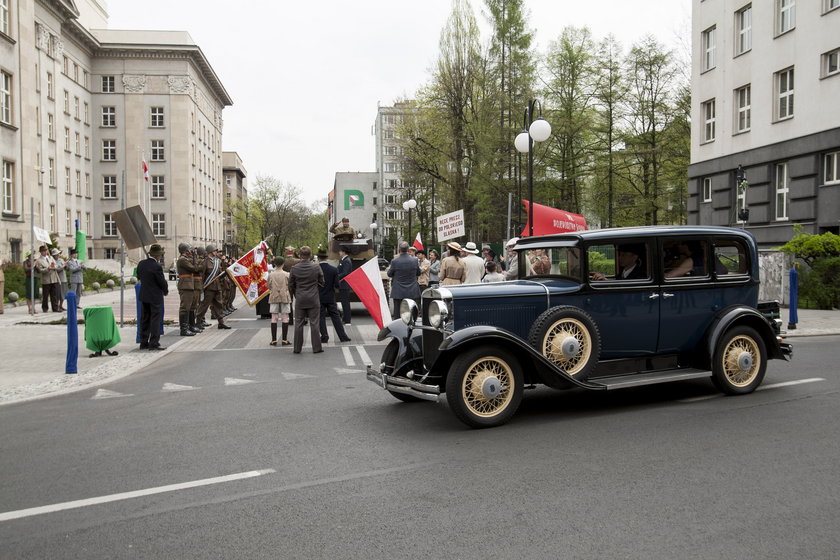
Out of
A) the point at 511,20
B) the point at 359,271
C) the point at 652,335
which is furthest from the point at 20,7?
the point at 652,335

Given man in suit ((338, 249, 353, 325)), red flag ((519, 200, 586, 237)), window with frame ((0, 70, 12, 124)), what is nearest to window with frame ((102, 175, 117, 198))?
window with frame ((0, 70, 12, 124))

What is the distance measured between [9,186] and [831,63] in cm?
3420

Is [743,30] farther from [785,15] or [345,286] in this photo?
[345,286]

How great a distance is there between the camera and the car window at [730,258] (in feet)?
25.7

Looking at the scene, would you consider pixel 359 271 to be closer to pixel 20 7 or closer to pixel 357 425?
pixel 357 425

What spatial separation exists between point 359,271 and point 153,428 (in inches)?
224

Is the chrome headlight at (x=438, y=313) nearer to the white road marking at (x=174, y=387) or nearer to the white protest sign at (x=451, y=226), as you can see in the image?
the white road marking at (x=174, y=387)

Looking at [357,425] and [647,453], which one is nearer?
[647,453]

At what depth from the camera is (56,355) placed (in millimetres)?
Result: 12234

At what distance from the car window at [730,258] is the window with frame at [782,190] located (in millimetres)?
19149

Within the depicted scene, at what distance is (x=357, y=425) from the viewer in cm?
678

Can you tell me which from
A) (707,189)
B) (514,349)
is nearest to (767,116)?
(707,189)

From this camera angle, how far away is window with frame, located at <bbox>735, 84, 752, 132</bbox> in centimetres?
2775

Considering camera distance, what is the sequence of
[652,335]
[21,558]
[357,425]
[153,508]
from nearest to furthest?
1. [21,558]
2. [153,508]
3. [357,425]
4. [652,335]
